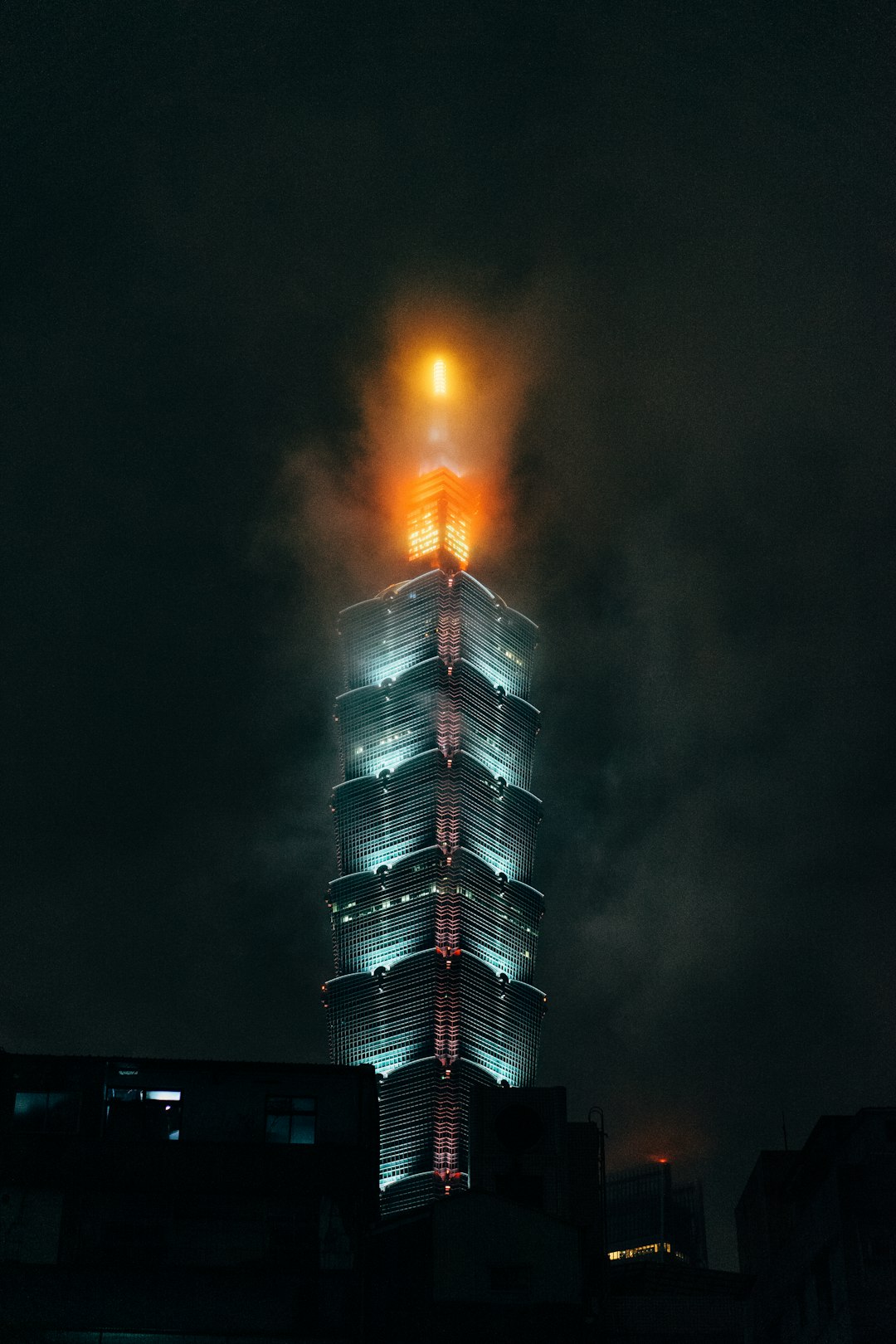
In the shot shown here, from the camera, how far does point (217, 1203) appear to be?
7331cm

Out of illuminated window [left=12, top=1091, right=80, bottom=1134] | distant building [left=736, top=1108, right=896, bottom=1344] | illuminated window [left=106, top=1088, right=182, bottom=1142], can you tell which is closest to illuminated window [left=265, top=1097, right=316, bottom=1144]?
illuminated window [left=106, top=1088, right=182, bottom=1142]

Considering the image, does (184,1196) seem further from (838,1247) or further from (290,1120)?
(838,1247)

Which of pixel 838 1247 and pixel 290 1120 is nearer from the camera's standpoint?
pixel 290 1120

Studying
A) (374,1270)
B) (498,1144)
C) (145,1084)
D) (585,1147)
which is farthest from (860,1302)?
(585,1147)

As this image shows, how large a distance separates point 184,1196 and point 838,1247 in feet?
101

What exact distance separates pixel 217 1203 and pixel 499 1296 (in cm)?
1350

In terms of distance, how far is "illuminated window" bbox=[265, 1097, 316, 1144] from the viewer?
75.1m

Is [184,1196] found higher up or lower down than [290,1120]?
lower down

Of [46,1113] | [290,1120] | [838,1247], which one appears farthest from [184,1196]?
[838,1247]

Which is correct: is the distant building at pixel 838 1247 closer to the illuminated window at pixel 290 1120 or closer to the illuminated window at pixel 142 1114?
A: the illuminated window at pixel 290 1120

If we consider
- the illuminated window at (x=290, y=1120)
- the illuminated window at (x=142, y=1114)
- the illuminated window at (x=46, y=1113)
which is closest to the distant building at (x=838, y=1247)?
Answer: the illuminated window at (x=290, y=1120)

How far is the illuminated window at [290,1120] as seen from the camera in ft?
246

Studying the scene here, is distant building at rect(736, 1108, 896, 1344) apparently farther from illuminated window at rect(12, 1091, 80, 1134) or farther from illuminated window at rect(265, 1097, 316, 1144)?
illuminated window at rect(12, 1091, 80, 1134)

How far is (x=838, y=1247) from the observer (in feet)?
248
